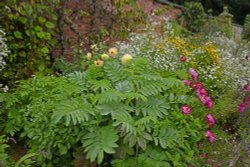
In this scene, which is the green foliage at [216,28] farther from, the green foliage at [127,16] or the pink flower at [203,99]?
the pink flower at [203,99]

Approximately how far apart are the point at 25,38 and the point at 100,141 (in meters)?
2.81

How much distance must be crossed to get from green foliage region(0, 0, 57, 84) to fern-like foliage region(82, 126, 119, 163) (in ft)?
7.75

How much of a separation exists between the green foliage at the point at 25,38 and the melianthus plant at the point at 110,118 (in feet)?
4.55

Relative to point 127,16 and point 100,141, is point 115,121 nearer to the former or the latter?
point 100,141

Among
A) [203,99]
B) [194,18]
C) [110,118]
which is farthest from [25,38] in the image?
[194,18]

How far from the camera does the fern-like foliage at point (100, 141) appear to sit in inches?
111

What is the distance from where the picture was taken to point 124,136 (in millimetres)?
3037

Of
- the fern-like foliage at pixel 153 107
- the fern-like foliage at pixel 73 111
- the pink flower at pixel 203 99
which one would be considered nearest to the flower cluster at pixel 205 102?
the pink flower at pixel 203 99

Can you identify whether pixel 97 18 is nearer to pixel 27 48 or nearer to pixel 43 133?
pixel 27 48

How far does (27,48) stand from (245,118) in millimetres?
3289

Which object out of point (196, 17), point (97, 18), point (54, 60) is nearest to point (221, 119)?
point (54, 60)

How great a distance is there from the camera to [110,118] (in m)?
3.16

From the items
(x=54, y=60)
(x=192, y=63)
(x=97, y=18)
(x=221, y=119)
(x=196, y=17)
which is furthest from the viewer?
(x=196, y=17)

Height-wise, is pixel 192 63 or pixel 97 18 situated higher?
pixel 97 18
